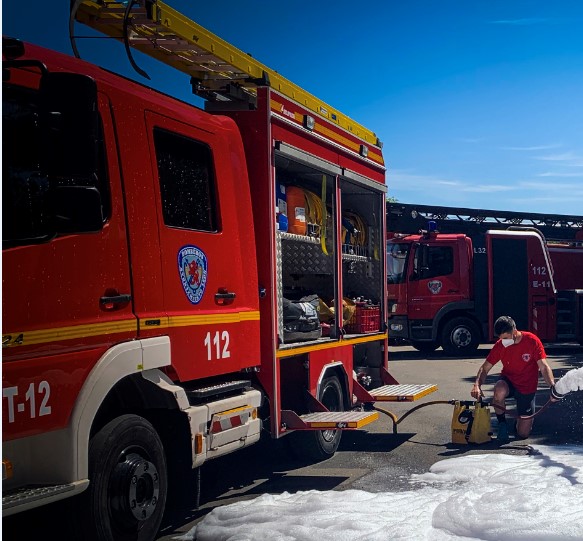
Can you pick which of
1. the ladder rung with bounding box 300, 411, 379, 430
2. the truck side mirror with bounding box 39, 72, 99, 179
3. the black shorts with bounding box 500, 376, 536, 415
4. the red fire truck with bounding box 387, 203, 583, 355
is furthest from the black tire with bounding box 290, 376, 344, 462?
the red fire truck with bounding box 387, 203, 583, 355

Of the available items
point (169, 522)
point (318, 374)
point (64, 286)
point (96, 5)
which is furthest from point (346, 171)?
point (64, 286)

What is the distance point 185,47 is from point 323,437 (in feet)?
11.9

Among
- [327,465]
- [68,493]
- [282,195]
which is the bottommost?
[327,465]

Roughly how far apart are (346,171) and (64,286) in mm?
4356

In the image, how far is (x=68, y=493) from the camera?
3869mm

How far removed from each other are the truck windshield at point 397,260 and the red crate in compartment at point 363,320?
8631 mm

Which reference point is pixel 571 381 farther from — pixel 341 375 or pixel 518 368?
pixel 341 375

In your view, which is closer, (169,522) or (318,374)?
(169,522)

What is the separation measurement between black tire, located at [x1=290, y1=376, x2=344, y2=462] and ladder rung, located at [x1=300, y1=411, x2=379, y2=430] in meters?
0.38

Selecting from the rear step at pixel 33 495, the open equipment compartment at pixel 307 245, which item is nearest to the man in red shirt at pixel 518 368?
the open equipment compartment at pixel 307 245

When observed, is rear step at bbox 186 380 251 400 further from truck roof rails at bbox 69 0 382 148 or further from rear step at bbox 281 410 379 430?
truck roof rails at bbox 69 0 382 148

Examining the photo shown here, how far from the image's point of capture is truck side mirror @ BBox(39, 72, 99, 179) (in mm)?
3580

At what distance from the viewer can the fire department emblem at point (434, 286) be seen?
17297 millimetres

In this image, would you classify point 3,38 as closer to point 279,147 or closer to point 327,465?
point 279,147
